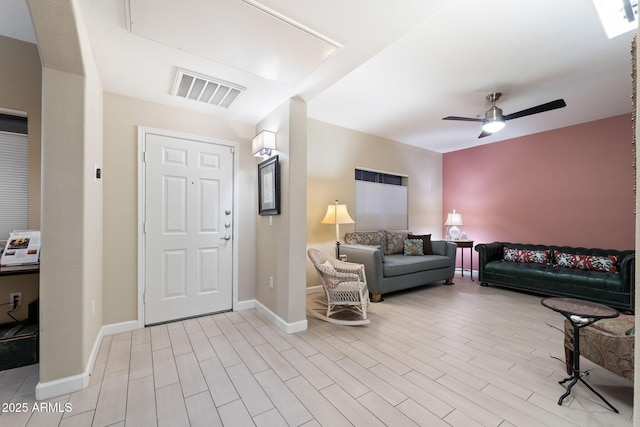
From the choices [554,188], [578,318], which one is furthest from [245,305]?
[554,188]

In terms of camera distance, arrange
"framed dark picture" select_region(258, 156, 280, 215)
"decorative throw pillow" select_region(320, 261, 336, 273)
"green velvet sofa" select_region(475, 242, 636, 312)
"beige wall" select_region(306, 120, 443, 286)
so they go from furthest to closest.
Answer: "beige wall" select_region(306, 120, 443, 286) → "green velvet sofa" select_region(475, 242, 636, 312) → "decorative throw pillow" select_region(320, 261, 336, 273) → "framed dark picture" select_region(258, 156, 280, 215)

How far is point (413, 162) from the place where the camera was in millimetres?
5672

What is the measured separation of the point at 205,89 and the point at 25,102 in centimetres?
145

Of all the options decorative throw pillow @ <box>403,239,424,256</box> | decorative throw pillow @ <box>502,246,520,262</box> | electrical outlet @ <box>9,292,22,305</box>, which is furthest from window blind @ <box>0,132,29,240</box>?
decorative throw pillow @ <box>502,246,520,262</box>

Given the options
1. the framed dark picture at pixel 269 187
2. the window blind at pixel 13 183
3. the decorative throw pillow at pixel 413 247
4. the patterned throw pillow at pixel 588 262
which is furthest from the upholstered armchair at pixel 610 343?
the window blind at pixel 13 183

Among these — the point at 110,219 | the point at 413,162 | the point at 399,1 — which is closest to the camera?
the point at 399,1

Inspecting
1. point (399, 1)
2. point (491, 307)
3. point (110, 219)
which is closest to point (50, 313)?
point (110, 219)

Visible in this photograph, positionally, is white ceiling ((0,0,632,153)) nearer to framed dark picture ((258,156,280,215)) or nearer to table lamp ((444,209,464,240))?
framed dark picture ((258,156,280,215))

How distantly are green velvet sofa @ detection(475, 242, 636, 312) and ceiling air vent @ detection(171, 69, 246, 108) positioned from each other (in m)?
4.58

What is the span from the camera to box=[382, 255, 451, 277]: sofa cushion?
3.72 meters

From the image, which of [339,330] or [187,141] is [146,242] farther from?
[339,330]

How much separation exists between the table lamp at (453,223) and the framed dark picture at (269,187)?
398cm

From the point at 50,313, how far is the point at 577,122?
22.1 feet

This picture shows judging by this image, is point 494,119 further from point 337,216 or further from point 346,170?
point 337,216
